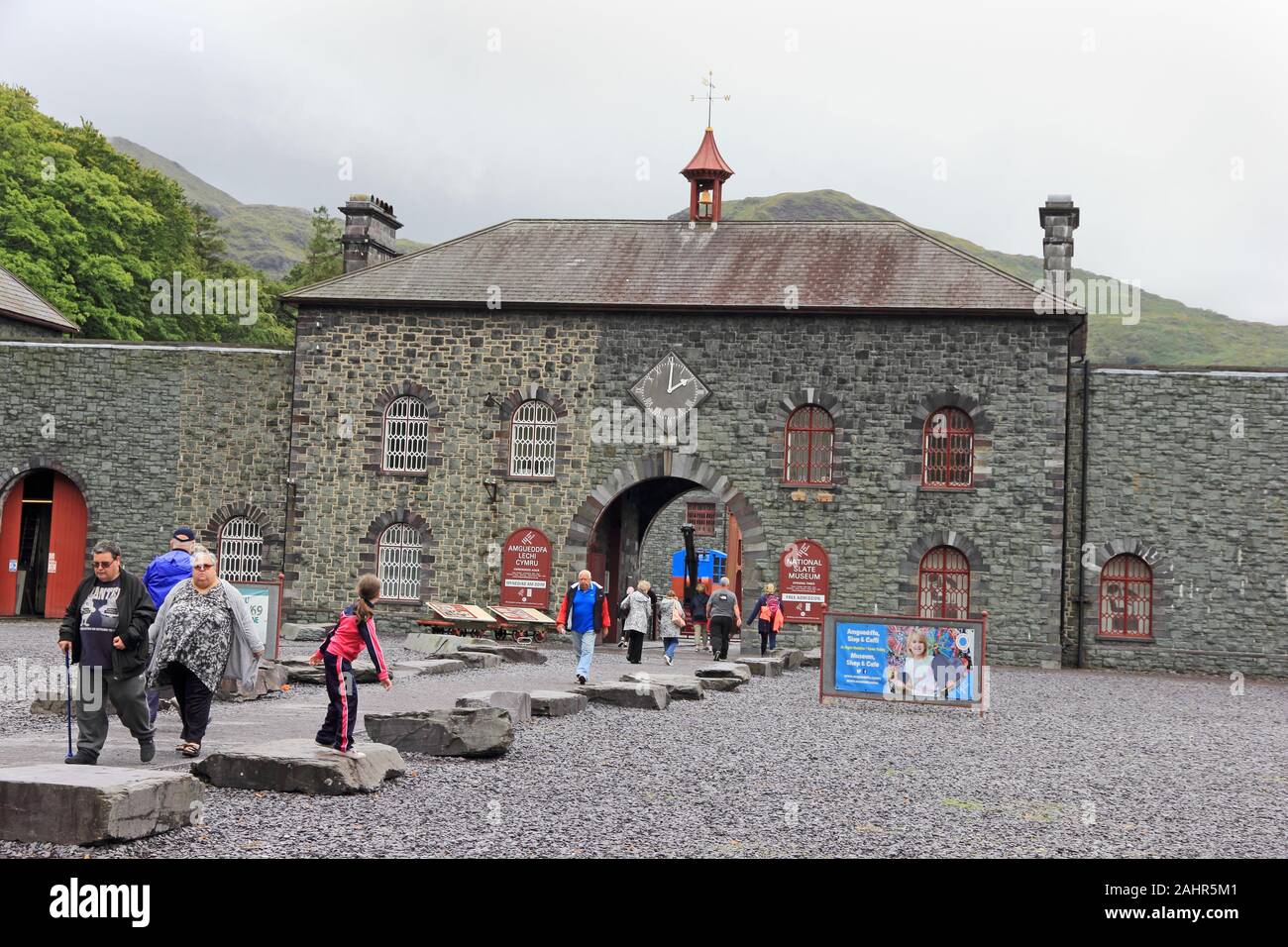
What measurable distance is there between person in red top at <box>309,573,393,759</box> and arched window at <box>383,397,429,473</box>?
62.6 ft

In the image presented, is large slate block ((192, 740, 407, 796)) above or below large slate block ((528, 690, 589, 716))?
above

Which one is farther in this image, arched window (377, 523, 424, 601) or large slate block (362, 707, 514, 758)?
arched window (377, 523, 424, 601)

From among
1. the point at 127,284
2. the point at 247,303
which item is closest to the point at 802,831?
the point at 127,284

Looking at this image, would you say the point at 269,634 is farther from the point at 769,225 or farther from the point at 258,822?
the point at 769,225

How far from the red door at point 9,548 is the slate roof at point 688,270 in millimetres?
7295

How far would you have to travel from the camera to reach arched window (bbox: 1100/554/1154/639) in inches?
1131

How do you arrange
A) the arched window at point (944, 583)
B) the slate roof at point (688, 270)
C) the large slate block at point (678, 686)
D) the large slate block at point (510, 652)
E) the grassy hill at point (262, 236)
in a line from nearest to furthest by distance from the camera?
the large slate block at point (678, 686)
the large slate block at point (510, 652)
the arched window at point (944, 583)
the slate roof at point (688, 270)
the grassy hill at point (262, 236)

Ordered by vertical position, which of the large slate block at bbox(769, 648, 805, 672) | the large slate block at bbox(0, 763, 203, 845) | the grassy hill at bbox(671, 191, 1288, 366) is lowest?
the large slate block at bbox(769, 648, 805, 672)

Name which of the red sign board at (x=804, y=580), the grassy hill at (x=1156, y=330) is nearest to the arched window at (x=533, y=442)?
the red sign board at (x=804, y=580)

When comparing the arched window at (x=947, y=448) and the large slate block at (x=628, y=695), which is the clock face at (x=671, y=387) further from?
the large slate block at (x=628, y=695)

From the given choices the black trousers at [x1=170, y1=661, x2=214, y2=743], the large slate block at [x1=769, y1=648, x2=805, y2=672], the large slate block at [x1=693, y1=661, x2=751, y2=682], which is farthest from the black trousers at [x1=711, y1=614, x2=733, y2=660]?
the black trousers at [x1=170, y1=661, x2=214, y2=743]

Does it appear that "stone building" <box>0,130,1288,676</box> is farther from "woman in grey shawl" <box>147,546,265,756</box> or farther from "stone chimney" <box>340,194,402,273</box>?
"woman in grey shawl" <box>147,546,265,756</box>

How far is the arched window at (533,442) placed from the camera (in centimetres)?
3002

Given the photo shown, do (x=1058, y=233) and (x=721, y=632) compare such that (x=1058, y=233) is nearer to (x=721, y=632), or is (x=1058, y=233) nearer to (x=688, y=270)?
(x=688, y=270)
